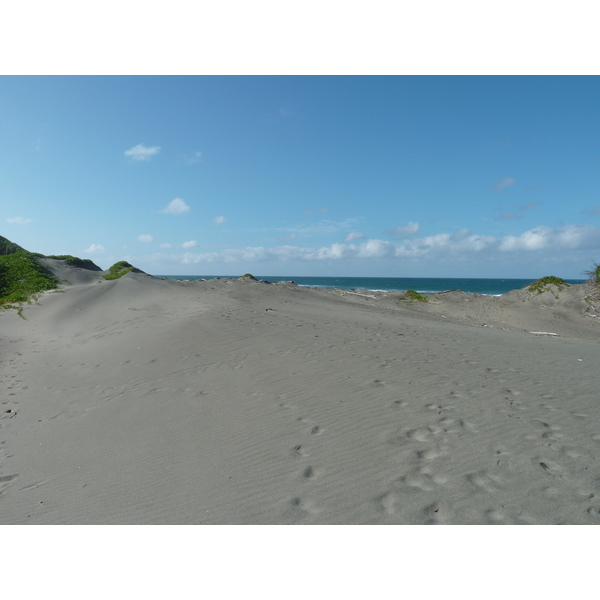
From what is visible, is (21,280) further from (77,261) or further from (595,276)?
(595,276)

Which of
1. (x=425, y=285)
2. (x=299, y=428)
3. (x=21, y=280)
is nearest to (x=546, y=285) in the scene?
(x=299, y=428)

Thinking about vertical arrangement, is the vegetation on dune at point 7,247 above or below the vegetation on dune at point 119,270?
above

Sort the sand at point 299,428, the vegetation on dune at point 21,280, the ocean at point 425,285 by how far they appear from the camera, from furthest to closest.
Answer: the ocean at point 425,285 < the vegetation on dune at point 21,280 < the sand at point 299,428

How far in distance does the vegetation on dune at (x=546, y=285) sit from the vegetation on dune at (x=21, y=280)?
25991mm

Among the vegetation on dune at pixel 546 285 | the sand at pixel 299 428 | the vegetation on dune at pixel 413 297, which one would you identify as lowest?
the sand at pixel 299 428

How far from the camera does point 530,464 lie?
358 cm

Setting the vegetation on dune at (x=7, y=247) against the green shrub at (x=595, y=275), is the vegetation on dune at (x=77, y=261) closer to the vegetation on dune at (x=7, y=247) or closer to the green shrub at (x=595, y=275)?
the vegetation on dune at (x=7, y=247)

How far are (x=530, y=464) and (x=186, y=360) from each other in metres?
6.41

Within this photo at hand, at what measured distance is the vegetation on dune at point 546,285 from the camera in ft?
67.9

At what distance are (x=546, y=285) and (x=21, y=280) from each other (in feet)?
94.0

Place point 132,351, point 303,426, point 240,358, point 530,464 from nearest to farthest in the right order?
point 530,464 → point 303,426 → point 240,358 → point 132,351

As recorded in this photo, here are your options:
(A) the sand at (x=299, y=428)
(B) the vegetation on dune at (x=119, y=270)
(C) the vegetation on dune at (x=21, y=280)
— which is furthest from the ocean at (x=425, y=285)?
(A) the sand at (x=299, y=428)

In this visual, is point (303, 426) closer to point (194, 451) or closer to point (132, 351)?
point (194, 451)

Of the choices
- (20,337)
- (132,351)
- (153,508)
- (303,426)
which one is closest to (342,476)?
(303,426)
